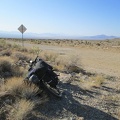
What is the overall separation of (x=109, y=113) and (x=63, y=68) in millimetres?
7726

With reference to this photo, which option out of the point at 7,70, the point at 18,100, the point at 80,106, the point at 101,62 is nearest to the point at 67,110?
the point at 80,106

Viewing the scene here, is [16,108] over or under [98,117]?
over

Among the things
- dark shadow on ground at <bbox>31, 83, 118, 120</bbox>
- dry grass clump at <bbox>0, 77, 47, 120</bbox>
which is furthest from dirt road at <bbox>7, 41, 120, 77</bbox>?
dry grass clump at <bbox>0, 77, 47, 120</bbox>

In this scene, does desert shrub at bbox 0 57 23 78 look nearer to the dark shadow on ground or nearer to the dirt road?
the dark shadow on ground

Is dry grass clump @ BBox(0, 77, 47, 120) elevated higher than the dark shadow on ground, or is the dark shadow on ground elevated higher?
dry grass clump @ BBox(0, 77, 47, 120)

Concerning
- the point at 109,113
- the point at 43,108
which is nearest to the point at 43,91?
the point at 43,108

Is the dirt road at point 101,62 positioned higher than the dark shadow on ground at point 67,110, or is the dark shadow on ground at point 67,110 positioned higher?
the dark shadow on ground at point 67,110

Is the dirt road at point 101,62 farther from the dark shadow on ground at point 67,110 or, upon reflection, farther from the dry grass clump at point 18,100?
the dry grass clump at point 18,100

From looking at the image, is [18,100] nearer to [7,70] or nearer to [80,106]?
[80,106]

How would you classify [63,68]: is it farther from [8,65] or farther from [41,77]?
[41,77]

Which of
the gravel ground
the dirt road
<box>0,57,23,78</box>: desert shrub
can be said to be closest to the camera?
the gravel ground

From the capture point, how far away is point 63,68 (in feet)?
49.5

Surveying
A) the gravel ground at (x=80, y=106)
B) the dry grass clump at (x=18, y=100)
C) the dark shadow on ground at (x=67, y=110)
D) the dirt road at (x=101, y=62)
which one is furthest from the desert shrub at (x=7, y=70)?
the dirt road at (x=101, y=62)

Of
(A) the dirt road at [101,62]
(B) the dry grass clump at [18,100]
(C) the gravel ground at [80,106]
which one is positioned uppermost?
(B) the dry grass clump at [18,100]
